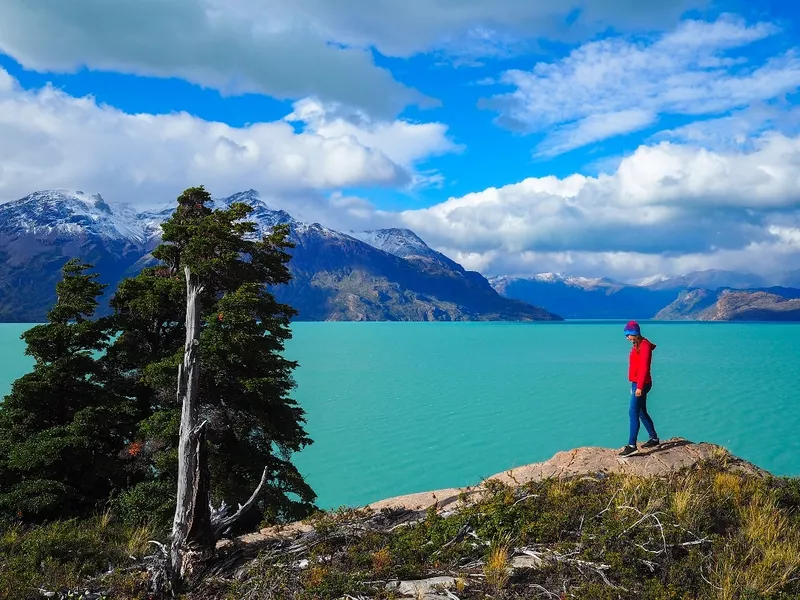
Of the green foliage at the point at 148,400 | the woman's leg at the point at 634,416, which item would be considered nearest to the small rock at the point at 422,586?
the woman's leg at the point at 634,416

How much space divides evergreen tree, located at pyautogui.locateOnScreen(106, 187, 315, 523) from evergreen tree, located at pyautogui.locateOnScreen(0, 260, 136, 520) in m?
0.88

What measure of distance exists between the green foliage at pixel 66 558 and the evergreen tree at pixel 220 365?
11.5ft

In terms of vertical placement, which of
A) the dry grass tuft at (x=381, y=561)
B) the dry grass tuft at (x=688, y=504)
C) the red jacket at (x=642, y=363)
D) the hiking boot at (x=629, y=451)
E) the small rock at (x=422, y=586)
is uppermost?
the red jacket at (x=642, y=363)

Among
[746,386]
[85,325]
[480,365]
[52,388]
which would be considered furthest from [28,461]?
[480,365]

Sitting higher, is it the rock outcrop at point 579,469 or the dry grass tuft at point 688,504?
the dry grass tuft at point 688,504

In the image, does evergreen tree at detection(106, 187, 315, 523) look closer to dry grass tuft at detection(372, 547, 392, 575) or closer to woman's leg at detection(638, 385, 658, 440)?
dry grass tuft at detection(372, 547, 392, 575)

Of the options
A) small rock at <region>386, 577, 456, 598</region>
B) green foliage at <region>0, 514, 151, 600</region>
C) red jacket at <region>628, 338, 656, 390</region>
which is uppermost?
red jacket at <region>628, 338, 656, 390</region>

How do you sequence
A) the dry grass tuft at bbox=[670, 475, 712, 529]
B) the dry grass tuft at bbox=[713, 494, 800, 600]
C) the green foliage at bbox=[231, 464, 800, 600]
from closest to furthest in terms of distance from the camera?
1. the dry grass tuft at bbox=[713, 494, 800, 600]
2. the green foliage at bbox=[231, 464, 800, 600]
3. the dry grass tuft at bbox=[670, 475, 712, 529]

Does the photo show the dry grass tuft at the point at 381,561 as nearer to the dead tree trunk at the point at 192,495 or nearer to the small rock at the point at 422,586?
the small rock at the point at 422,586

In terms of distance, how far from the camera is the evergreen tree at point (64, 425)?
14023mm

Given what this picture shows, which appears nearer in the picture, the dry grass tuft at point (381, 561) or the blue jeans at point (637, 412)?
the dry grass tuft at point (381, 561)

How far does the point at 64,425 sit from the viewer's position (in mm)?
15719

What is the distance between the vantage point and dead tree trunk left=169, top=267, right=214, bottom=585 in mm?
8359

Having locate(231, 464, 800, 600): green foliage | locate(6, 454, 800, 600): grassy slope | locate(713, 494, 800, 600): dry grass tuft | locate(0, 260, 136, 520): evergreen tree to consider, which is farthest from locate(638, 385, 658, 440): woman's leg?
locate(0, 260, 136, 520): evergreen tree
